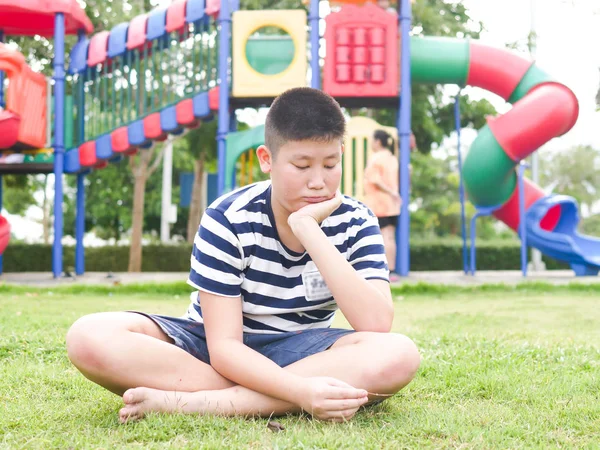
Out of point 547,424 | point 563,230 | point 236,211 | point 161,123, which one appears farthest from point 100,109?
point 547,424

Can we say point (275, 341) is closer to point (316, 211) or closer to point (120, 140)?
point (316, 211)

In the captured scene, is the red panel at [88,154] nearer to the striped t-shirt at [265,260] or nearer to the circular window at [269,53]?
the circular window at [269,53]

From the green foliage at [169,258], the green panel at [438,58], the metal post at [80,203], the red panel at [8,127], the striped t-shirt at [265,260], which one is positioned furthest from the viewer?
the green foliage at [169,258]

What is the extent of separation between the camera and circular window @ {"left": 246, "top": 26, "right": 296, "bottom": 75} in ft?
31.2

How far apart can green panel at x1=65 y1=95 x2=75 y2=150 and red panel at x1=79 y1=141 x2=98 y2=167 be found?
0.70 feet

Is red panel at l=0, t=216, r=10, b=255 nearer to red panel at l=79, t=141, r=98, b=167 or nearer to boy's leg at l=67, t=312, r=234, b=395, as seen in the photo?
red panel at l=79, t=141, r=98, b=167

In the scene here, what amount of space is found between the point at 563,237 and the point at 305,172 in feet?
31.8

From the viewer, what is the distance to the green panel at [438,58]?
973 centimetres

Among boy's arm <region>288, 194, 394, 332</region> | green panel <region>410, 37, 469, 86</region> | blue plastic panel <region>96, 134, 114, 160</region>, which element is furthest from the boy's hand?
blue plastic panel <region>96, 134, 114, 160</region>

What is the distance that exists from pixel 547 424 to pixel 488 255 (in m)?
15.1

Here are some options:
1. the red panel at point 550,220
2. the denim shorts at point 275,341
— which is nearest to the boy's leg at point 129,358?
the denim shorts at point 275,341

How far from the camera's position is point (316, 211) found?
2.25m

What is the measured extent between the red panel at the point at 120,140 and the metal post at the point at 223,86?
1.65 m

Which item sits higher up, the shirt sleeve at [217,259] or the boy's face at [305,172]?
the boy's face at [305,172]
